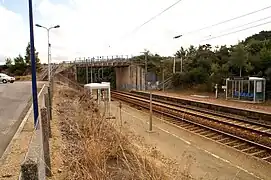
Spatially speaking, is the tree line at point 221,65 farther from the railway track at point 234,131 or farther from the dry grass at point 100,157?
the dry grass at point 100,157

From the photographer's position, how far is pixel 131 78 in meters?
63.6

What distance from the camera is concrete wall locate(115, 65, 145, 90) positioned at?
196ft

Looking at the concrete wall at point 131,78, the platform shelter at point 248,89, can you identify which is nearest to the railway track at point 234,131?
the platform shelter at point 248,89

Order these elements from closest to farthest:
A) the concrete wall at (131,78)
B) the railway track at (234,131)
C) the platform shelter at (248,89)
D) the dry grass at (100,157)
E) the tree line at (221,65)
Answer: the dry grass at (100,157) → the railway track at (234,131) → the platform shelter at (248,89) → the tree line at (221,65) → the concrete wall at (131,78)

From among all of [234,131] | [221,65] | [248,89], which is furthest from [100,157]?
[221,65]

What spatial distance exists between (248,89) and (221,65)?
53.1ft

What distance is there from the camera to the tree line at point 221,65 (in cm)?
4019

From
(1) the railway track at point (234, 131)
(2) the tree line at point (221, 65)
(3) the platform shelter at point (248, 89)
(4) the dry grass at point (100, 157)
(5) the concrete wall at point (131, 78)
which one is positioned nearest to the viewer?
(4) the dry grass at point (100, 157)

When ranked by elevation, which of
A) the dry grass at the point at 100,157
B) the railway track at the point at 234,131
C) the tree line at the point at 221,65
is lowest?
the railway track at the point at 234,131

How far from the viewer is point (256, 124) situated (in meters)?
18.8

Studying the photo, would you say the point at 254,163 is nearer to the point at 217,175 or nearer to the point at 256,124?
the point at 217,175

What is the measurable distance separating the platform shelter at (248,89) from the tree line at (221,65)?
227 centimetres

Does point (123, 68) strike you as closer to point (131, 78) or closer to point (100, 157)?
point (131, 78)

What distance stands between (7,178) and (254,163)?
9.13 metres
